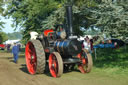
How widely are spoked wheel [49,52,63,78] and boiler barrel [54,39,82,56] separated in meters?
0.41

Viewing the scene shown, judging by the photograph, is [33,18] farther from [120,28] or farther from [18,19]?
[120,28]

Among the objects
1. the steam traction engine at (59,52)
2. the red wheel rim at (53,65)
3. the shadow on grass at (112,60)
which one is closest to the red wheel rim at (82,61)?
the steam traction engine at (59,52)

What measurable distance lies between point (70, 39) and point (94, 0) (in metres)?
3.90

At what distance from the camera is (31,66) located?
28.4ft

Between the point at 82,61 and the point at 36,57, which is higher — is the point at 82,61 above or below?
below

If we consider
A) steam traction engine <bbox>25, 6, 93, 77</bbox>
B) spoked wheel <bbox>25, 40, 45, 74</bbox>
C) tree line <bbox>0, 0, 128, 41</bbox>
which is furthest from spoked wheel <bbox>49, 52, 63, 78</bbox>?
tree line <bbox>0, 0, 128, 41</bbox>

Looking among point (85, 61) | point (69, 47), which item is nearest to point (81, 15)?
point (85, 61)

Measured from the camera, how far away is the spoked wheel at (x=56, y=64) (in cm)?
694

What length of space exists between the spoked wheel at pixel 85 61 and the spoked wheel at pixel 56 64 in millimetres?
1259

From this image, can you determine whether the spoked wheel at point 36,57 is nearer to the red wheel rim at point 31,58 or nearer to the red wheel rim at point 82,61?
the red wheel rim at point 31,58

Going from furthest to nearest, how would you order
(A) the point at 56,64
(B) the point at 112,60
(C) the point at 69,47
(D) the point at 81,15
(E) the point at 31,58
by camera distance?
(D) the point at 81,15, (B) the point at 112,60, (E) the point at 31,58, (C) the point at 69,47, (A) the point at 56,64

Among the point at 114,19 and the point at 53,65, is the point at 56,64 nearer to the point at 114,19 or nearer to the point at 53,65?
the point at 53,65

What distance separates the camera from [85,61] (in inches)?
319

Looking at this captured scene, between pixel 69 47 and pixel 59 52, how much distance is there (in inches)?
26.2
